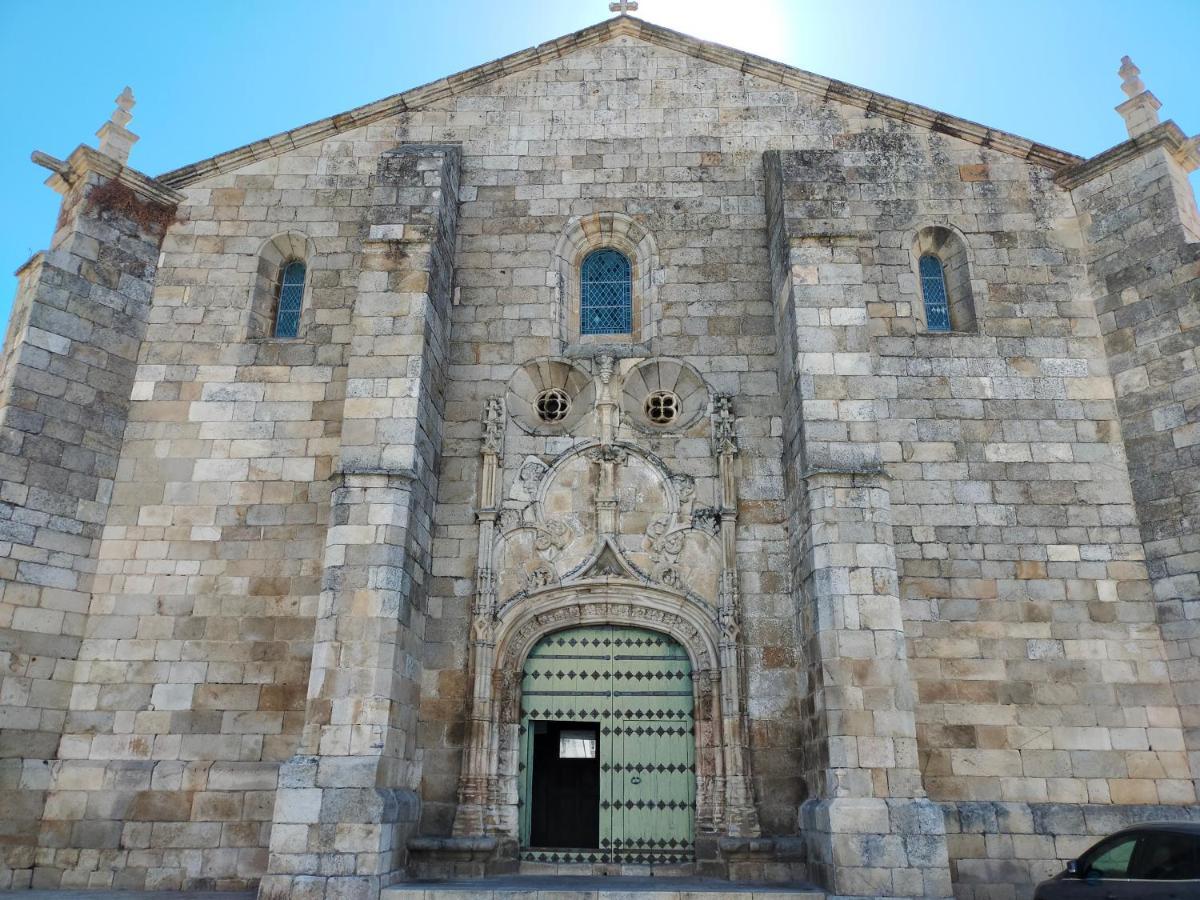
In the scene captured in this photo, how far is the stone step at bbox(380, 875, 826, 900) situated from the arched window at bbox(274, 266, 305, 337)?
22.3ft

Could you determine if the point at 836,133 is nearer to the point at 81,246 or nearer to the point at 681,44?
the point at 681,44

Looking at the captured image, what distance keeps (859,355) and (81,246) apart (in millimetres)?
9200

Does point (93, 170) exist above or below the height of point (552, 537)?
above

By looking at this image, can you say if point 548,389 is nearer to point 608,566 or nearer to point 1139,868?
point 608,566

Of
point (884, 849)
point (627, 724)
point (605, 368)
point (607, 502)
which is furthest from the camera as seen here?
point (605, 368)

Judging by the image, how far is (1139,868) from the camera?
257 inches

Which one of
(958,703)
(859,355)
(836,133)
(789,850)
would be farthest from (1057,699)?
(836,133)

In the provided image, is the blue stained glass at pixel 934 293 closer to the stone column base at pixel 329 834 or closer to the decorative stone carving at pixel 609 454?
the decorative stone carving at pixel 609 454

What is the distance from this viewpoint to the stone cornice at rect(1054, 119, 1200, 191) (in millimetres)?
10820

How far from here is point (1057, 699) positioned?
9.17 metres

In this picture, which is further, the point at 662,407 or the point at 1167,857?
the point at 662,407

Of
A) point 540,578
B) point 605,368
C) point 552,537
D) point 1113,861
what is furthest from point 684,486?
point 1113,861

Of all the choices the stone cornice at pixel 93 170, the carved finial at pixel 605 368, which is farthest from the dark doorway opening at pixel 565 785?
the stone cornice at pixel 93 170

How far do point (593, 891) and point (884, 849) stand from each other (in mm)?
2520
